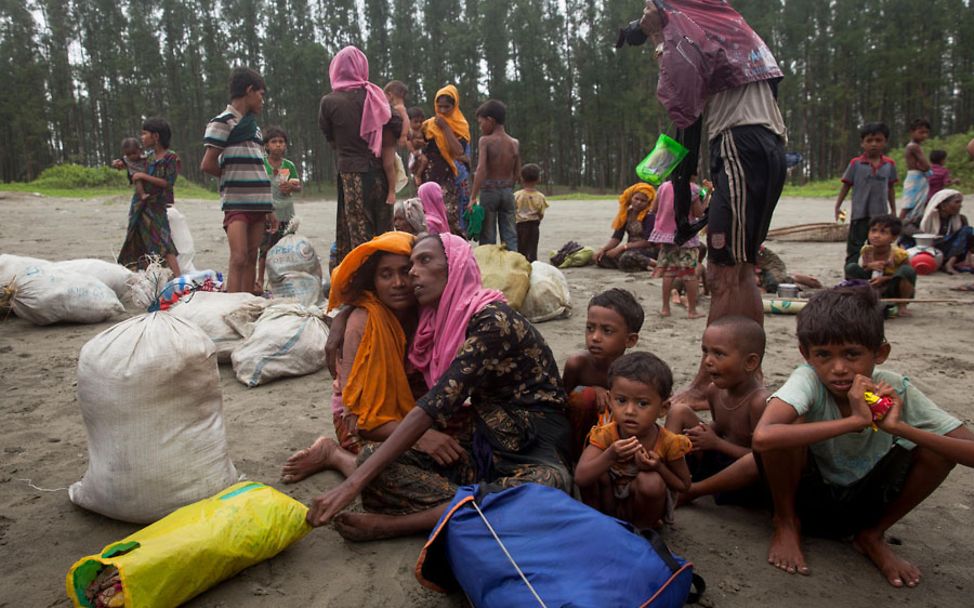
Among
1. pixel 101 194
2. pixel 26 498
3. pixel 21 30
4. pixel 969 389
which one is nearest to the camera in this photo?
pixel 26 498

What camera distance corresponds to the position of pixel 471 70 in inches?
1564

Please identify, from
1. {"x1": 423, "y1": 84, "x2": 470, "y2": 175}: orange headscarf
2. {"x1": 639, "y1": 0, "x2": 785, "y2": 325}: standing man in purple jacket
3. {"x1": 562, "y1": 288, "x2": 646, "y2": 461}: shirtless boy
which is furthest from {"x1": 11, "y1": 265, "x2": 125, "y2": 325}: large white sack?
{"x1": 639, "y1": 0, "x2": 785, "y2": 325}: standing man in purple jacket

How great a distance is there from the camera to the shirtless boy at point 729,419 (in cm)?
219

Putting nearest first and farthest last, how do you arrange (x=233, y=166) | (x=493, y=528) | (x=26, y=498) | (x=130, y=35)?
(x=493, y=528) < (x=26, y=498) < (x=233, y=166) < (x=130, y=35)

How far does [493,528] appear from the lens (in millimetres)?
1610

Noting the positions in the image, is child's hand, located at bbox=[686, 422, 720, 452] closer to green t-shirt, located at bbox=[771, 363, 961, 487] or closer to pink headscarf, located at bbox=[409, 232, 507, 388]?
green t-shirt, located at bbox=[771, 363, 961, 487]

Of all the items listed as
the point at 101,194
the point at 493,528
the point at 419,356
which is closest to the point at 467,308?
the point at 419,356

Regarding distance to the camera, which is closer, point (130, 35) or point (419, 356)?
point (419, 356)

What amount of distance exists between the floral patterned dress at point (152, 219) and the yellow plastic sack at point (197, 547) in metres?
4.39

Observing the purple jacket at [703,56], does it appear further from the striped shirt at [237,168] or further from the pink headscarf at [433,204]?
the striped shirt at [237,168]

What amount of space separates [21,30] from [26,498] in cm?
4448

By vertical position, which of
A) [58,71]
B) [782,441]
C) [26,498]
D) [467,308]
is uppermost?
[58,71]

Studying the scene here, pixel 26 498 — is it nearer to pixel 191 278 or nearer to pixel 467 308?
pixel 467 308

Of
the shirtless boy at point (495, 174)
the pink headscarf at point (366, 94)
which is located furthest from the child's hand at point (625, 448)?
the shirtless boy at point (495, 174)
